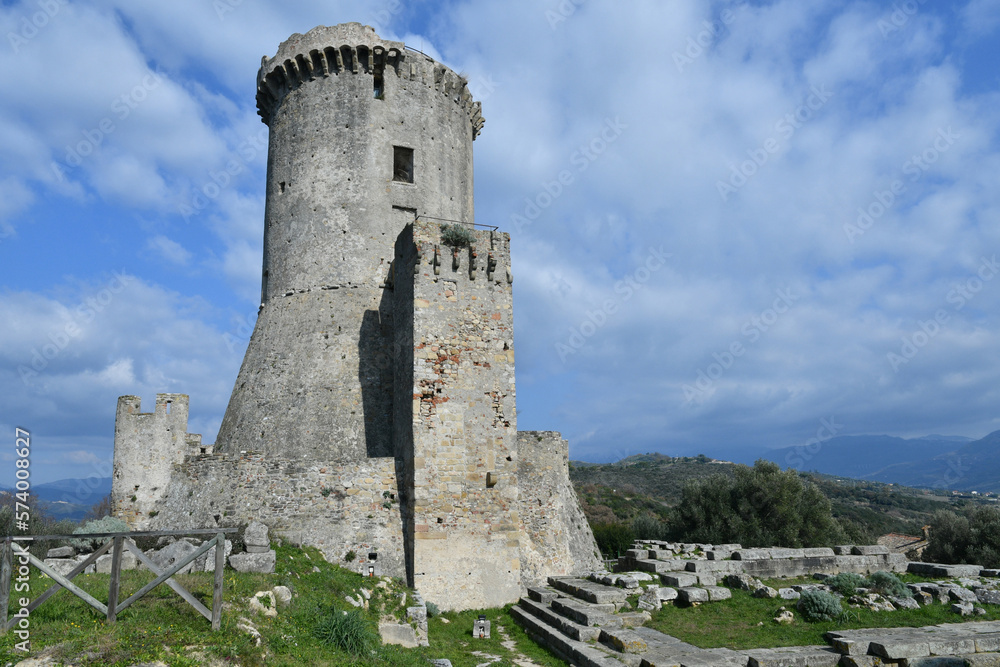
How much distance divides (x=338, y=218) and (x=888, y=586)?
17.5 metres

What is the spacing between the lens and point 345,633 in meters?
8.77

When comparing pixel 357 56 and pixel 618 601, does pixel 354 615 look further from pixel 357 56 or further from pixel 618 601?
pixel 357 56

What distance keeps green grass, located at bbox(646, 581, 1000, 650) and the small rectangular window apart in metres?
14.9

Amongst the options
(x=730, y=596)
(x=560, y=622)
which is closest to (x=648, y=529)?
(x=730, y=596)

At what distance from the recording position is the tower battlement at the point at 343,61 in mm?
20000

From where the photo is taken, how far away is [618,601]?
12.8 m

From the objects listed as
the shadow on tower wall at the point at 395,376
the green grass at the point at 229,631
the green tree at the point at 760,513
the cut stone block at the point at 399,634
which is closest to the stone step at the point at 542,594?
the green grass at the point at 229,631

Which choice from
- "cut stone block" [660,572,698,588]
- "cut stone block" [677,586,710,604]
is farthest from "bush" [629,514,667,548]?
"cut stone block" [677,586,710,604]

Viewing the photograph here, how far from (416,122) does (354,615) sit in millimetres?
16036

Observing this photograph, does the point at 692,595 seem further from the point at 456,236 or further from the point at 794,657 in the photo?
the point at 456,236

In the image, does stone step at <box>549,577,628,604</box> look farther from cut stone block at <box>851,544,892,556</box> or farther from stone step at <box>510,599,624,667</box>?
cut stone block at <box>851,544,892,556</box>

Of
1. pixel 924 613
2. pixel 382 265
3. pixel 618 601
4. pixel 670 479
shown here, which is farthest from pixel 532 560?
pixel 670 479

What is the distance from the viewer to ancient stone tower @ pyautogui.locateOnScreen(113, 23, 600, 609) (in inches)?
A: 561

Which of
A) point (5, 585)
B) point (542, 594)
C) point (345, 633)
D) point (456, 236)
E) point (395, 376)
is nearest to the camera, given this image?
point (5, 585)
